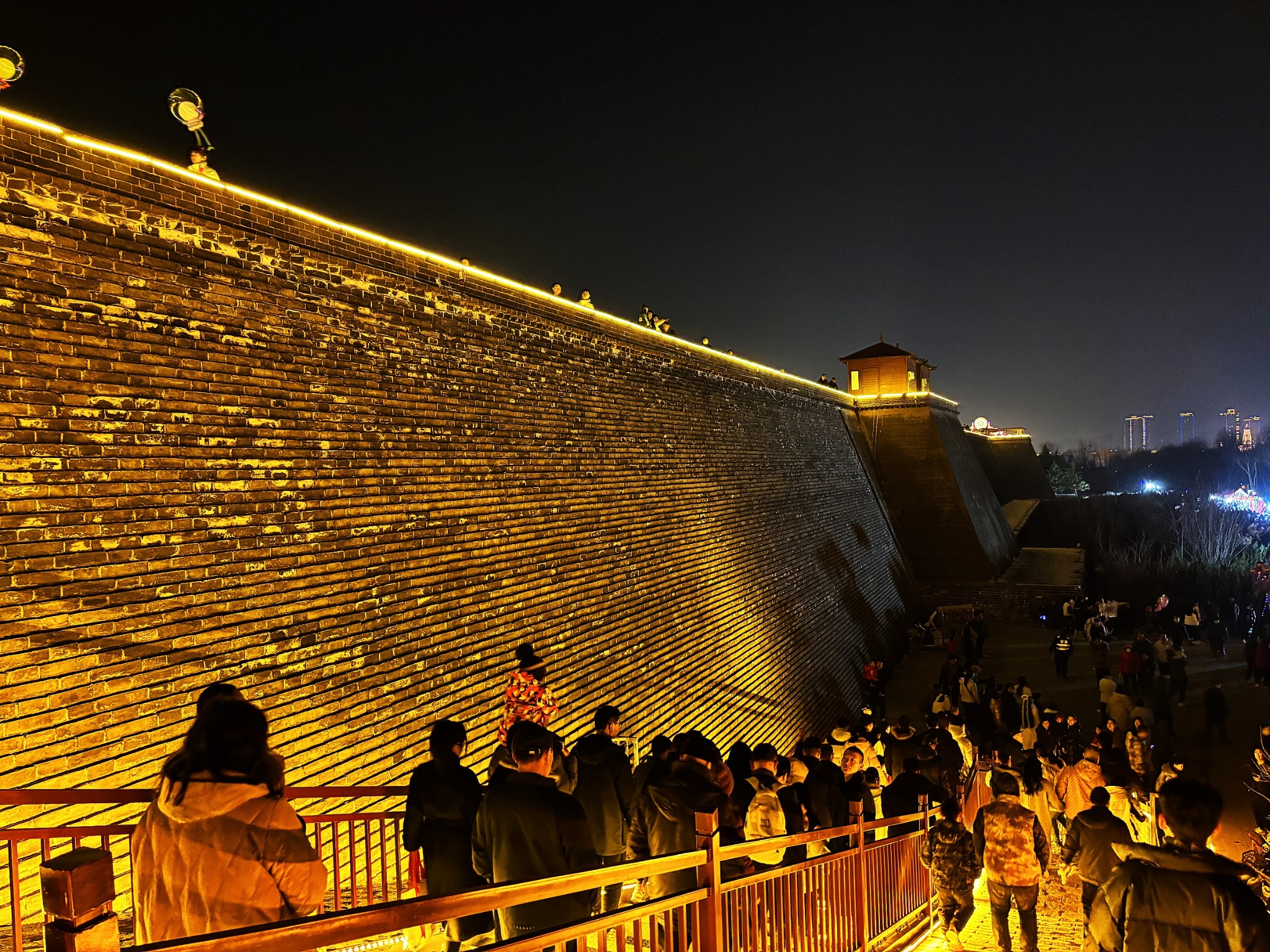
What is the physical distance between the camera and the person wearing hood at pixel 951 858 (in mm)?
4707

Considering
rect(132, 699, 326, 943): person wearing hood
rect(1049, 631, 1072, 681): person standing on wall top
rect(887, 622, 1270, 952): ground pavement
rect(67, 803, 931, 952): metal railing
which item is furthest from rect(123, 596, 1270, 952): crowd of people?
rect(1049, 631, 1072, 681): person standing on wall top

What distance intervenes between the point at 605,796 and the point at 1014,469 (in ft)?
156

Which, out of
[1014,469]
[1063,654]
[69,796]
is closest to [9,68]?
[69,796]

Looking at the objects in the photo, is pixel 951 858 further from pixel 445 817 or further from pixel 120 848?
pixel 120 848

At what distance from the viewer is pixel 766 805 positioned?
4488 mm

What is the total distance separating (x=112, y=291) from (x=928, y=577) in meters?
23.6

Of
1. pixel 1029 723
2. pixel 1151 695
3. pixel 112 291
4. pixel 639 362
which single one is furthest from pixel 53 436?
pixel 1151 695

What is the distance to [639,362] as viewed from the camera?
503 inches

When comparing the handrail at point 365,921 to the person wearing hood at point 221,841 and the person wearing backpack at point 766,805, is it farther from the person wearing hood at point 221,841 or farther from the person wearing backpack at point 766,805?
the person wearing backpack at point 766,805

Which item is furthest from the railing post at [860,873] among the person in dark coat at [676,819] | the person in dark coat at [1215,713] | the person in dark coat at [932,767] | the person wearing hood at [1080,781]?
the person in dark coat at [1215,713]

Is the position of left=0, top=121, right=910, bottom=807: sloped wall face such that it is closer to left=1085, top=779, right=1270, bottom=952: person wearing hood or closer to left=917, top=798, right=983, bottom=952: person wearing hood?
left=917, top=798, right=983, bottom=952: person wearing hood

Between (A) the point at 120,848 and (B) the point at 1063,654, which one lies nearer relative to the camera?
(A) the point at 120,848

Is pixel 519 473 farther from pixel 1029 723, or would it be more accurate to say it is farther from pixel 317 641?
pixel 1029 723

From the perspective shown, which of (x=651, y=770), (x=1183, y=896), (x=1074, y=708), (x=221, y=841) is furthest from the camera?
(x=1074, y=708)
